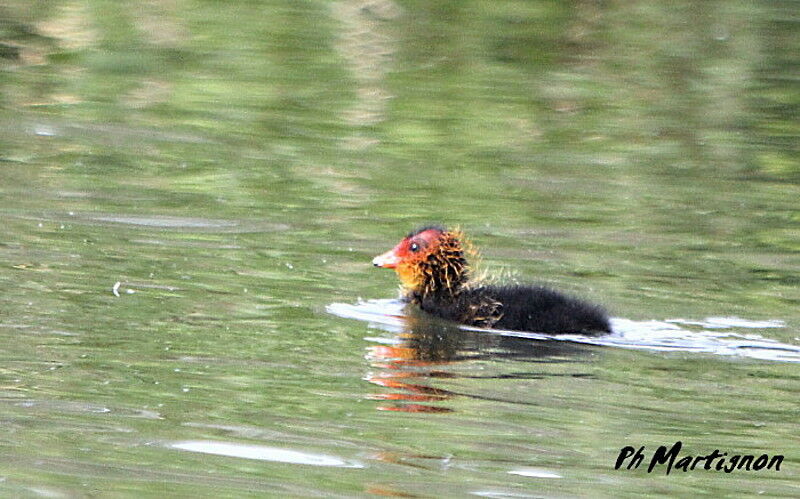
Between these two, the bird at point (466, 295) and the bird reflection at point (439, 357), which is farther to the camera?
the bird at point (466, 295)

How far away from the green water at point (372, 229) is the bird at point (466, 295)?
0.25 meters

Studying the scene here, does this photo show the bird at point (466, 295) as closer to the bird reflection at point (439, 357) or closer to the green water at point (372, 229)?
the bird reflection at point (439, 357)

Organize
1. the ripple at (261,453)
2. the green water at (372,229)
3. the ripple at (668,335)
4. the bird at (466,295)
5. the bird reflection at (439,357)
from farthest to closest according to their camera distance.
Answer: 1. the bird at (466,295)
2. the ripple at (668,335)
3. the bird reflection at (439,357)
4. the green water at (372,229)
5. the ripple at (261,453)

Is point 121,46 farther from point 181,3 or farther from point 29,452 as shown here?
point 29,452

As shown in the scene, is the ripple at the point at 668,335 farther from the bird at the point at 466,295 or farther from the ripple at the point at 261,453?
the ripple at the point at 261,453

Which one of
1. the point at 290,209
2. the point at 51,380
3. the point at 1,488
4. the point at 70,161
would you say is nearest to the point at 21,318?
the point at 51,380

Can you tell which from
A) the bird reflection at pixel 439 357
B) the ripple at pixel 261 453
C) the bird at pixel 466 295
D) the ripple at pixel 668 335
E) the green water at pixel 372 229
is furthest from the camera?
the bird at pixel 466 295

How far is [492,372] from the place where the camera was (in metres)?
7.68

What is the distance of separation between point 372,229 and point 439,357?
2.72m

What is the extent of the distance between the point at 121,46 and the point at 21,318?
891 cm

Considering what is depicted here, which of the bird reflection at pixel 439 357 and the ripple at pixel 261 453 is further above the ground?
the ripple at pixel 261 453

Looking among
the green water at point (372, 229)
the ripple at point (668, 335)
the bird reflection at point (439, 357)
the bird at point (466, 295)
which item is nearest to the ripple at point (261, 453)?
the green water at point (372, 229)

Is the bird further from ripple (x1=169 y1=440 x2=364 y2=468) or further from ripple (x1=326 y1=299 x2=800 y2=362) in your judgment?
ripple (x1=169 y1=440 x2=364 y2=468)

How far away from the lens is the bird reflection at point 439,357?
280 inches
